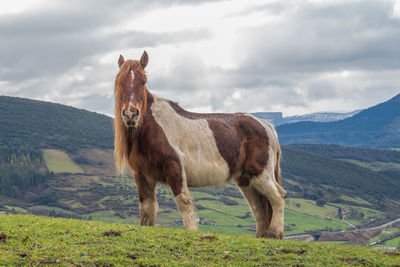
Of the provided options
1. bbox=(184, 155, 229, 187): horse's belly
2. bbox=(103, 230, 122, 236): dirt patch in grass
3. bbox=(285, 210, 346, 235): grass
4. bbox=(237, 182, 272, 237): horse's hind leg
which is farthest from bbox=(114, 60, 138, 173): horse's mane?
bbox=(285, 210, 346, 235): grass

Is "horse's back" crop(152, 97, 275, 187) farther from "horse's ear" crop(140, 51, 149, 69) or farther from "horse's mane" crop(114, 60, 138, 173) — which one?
"horse's ear" crop(140, 51, 149, 69)

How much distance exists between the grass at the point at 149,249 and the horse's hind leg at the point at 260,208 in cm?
219

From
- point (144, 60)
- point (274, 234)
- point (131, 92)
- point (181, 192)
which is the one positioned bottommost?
point (274, 234)

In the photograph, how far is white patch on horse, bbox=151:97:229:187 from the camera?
14.5 m

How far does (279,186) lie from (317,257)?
4141 millimetres

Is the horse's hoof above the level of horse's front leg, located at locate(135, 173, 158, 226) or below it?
below

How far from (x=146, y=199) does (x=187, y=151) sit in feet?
7.01

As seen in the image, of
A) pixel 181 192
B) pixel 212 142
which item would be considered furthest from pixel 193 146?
pixel 181 192

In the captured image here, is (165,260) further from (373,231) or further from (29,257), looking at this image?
(373,231)

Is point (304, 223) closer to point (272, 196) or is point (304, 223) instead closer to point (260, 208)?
point (260, 208)

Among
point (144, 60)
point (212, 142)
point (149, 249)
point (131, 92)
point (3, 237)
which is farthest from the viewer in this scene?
point (212, 142)

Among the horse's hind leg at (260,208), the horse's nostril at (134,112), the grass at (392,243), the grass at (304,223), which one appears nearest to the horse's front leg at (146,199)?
the horse's nostril at (134,112)

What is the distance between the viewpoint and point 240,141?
15641 millimetres

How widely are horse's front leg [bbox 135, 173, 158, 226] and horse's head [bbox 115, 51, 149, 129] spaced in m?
1.98
